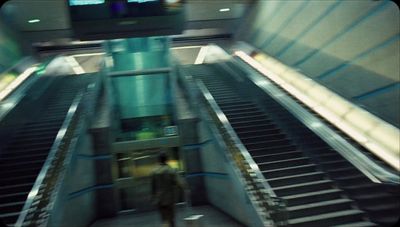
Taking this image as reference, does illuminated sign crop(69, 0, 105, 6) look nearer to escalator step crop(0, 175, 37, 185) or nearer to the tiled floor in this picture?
escalator step crop(0, 175, 37, 185)

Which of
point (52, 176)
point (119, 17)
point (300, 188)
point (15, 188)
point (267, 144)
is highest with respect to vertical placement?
point (119, 17)

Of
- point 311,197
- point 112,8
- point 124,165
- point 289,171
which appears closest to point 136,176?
point 124,165

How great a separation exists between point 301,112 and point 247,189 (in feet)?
7.61

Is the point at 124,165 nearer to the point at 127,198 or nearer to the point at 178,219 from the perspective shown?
the point at 127,198

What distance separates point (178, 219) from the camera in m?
7.44

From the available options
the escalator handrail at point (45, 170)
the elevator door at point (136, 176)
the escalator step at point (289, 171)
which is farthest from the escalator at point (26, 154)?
the escalator step at point (289, 171)

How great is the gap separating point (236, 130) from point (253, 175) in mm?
2546

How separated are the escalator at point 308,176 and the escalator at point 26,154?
3.97 m

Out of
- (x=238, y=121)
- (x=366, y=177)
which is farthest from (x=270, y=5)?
(x=366, y=177)

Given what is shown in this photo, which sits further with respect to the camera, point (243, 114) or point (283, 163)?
point (243, 114)

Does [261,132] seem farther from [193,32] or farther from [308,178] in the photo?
[193,32]

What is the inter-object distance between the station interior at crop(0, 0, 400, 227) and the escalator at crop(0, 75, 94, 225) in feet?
0.08

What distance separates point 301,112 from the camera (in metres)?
7.40

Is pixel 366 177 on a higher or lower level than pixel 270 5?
lower
